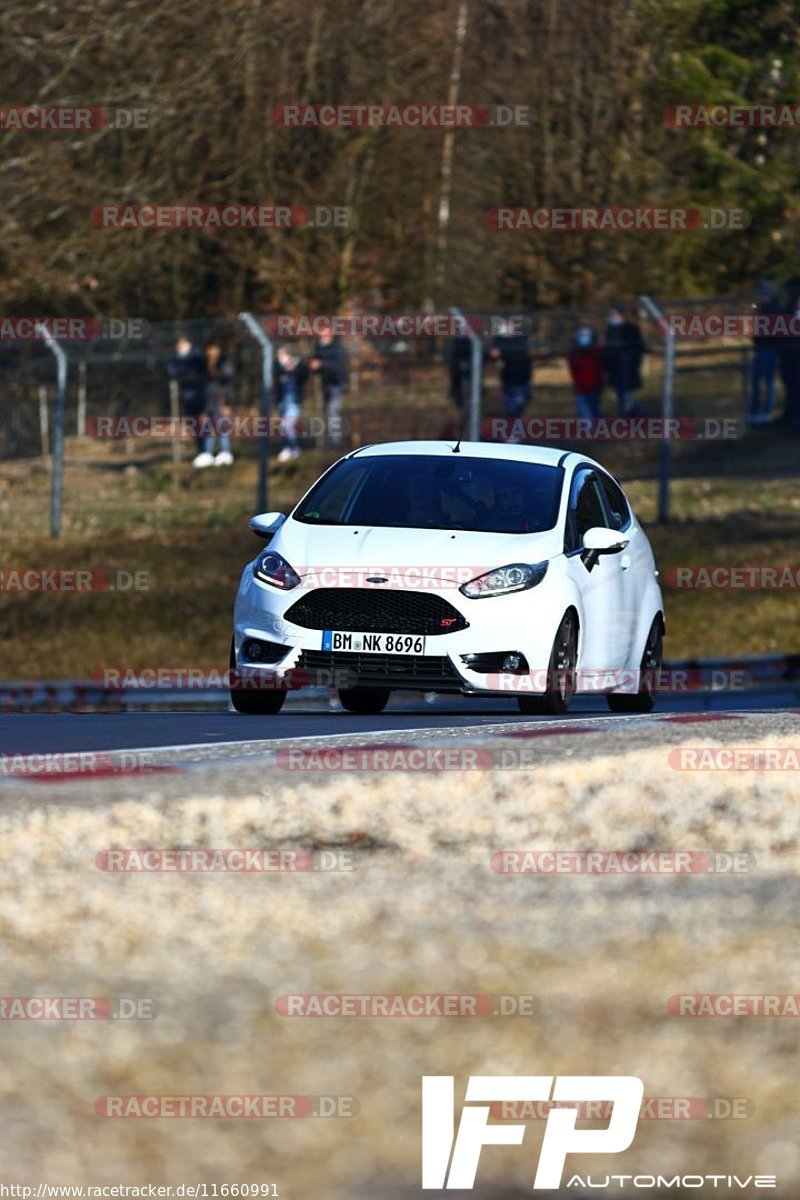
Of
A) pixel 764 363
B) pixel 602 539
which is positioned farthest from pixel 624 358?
pixel 602 539

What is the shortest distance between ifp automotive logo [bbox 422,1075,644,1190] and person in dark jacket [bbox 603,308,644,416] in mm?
19797

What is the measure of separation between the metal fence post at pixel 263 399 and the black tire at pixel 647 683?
8.64 metres

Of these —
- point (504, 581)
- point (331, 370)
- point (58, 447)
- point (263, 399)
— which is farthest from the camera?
point (331, 370)

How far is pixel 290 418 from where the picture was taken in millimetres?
25438

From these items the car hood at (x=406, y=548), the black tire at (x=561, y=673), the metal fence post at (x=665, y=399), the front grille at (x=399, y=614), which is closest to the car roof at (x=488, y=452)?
the car hood at (x=406, y=548)

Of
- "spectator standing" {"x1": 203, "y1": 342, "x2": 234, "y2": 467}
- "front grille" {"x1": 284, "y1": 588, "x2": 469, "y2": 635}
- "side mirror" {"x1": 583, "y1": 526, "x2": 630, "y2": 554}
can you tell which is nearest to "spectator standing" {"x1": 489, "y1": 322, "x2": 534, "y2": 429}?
"spectator standing" {"x1": 203, "y1": 342, "x2": 234, "y2": 467}

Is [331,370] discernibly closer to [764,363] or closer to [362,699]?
[764,363]

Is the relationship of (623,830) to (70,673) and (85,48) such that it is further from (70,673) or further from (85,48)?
(85,48)

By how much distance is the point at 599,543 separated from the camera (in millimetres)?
13359

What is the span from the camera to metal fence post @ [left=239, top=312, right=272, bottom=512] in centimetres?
2322

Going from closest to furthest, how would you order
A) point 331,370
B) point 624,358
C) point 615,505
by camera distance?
point 615,505 < point 331,370 < point 624,358

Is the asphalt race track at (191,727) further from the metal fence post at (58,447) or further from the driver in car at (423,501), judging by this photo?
the metal fence post at (58,447)

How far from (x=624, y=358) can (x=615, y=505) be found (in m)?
11.2

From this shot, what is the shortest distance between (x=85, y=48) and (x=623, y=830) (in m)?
30.0
